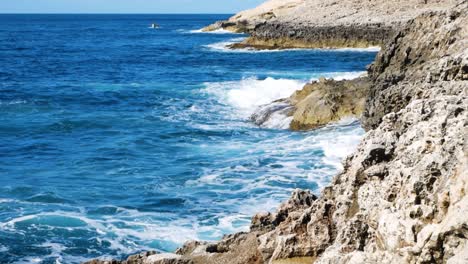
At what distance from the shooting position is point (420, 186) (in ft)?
17.0

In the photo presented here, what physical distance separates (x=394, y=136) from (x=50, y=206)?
1051cm

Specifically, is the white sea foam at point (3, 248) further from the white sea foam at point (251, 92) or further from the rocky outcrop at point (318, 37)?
the rocky outcrop at point (318, 37)

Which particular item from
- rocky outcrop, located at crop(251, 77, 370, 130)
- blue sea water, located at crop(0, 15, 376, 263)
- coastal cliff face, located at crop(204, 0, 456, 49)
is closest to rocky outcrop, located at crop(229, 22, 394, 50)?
coastal cliff face, located at crop(204, 0, 456, 49)

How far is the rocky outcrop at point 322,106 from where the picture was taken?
2242 cm

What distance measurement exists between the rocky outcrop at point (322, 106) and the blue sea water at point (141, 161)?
594 mm

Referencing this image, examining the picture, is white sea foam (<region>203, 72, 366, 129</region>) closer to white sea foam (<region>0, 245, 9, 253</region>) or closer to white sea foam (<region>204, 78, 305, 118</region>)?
white sea foam (<region>204, 78, 305, 118</region>)

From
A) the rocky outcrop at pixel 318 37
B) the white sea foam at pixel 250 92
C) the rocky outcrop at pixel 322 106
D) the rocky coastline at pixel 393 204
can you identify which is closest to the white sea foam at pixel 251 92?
the white sea foam at pixel 250 92

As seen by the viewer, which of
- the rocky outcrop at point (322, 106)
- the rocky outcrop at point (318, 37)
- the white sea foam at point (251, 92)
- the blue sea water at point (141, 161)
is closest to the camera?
the blue sea water at point (141, 161)

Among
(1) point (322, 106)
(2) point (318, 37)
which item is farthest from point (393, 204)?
(2) point (318, 37)

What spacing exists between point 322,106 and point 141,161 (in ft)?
24.2

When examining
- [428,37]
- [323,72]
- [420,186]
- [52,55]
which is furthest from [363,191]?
[52,55]

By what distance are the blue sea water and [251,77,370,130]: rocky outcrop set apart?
0.59m

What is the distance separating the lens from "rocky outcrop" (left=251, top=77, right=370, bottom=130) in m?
22.4

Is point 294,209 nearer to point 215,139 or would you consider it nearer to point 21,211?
point 21,211
